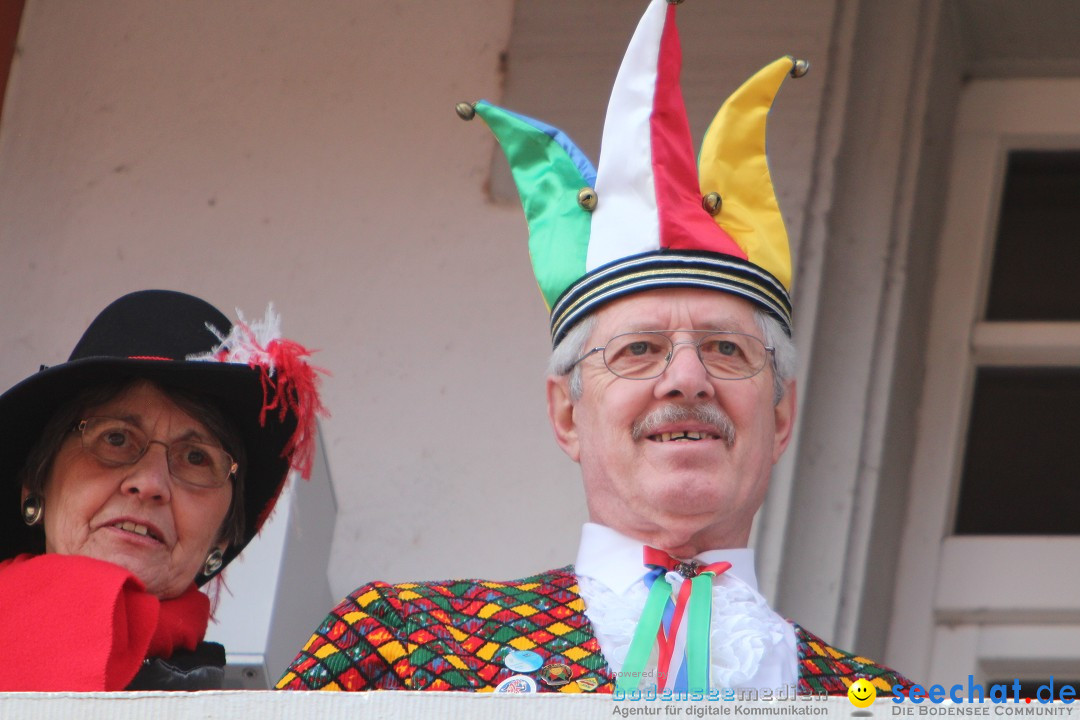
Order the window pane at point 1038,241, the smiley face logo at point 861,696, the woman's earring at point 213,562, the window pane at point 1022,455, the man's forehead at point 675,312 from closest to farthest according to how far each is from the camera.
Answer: the smiley face logo at point 861,696 < the man's forehead at point 675,312 < the woman's earring at point 213,562 < the window pane at point 1022,455 < the window pane at point 1038,241

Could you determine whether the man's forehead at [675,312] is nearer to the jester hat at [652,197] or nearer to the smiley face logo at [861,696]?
the jester hat at [652,197]

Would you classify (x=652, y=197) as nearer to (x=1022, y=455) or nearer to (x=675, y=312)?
(x=675, y=312)

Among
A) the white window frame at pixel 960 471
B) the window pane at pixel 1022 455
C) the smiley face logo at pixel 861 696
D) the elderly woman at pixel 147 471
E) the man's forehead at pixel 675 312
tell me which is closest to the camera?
the smiley face logo at pixel 861 696

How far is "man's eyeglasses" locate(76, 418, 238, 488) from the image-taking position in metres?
2.96

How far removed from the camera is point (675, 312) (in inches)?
115

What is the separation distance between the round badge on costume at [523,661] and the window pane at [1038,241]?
1.70 m

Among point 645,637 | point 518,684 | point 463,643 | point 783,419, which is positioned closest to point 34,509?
point 463,643

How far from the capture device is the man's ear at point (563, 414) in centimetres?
303

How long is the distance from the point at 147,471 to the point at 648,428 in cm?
70

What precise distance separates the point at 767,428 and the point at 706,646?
0.40 metres

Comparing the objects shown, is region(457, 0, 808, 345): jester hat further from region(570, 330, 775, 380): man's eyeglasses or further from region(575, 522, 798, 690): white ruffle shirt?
region(575, 522, 798, 690): white ruffle shirt

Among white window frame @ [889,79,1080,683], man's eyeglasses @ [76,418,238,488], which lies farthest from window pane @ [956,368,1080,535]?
man's eyeglasses @ [76,418,238,488]

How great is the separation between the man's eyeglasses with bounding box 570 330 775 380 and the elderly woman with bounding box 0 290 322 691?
19.4 inches

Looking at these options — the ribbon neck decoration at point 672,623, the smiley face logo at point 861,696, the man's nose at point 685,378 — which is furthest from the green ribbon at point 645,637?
the smiley face logo at point 861,696
